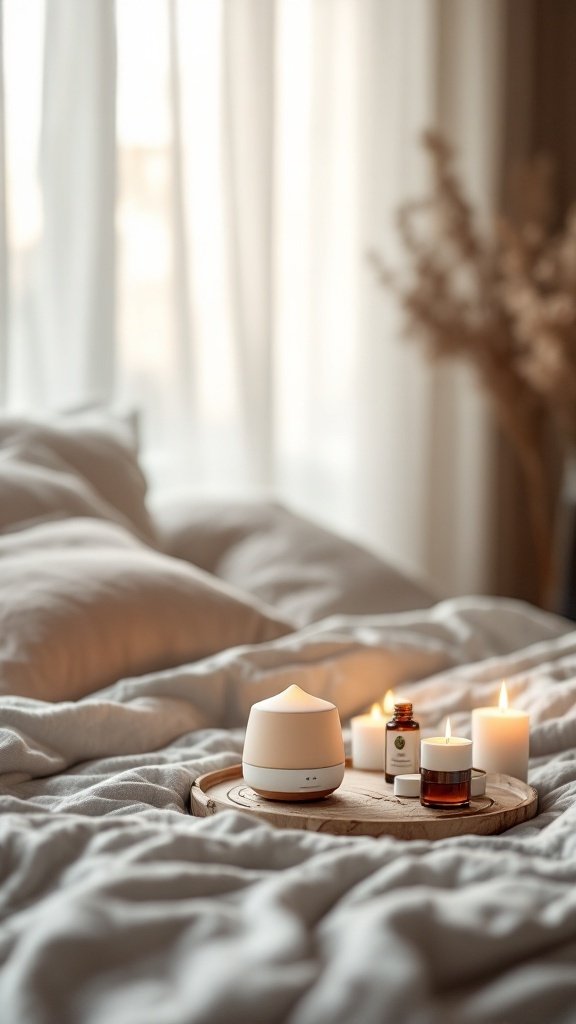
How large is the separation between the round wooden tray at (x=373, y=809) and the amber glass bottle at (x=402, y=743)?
21 mm

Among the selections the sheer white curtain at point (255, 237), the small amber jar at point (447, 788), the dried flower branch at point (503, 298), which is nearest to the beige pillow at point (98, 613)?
the small amber jar at point (447, 788)

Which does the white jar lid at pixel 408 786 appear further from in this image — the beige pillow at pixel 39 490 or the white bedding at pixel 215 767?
the beige pillow at pixel 39 490

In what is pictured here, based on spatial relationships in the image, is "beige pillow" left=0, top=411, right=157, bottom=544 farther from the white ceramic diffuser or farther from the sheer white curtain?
the white ceramic diffuser

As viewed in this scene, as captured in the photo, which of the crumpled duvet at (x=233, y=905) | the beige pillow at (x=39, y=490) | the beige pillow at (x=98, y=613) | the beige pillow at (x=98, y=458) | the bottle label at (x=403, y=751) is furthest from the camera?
the beige pillow at (x=98, y=458)

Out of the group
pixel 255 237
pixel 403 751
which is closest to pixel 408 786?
pixel 403 751

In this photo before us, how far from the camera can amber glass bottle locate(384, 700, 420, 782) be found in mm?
1092

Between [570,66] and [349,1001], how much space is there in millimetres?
3475

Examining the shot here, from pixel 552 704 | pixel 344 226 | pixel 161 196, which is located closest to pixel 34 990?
pixel 552 704

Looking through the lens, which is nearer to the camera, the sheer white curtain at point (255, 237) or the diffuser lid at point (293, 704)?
the diffuser lid at point (293, 704)

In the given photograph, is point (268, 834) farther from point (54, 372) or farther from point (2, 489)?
point (54, 372)

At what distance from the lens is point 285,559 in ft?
6.48

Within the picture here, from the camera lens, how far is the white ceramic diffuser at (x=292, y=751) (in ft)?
3.27

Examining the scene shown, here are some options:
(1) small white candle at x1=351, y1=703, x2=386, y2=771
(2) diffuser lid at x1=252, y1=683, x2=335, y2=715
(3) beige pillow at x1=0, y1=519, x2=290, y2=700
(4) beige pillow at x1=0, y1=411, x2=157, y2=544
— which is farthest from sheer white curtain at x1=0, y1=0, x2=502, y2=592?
(2) diffuser lid at x1=252, y1=683, x2=335, y2=715

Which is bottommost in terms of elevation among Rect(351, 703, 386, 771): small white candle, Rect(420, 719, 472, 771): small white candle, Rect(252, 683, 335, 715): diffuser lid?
Rect(351, 703, 386, 771): small white candle
